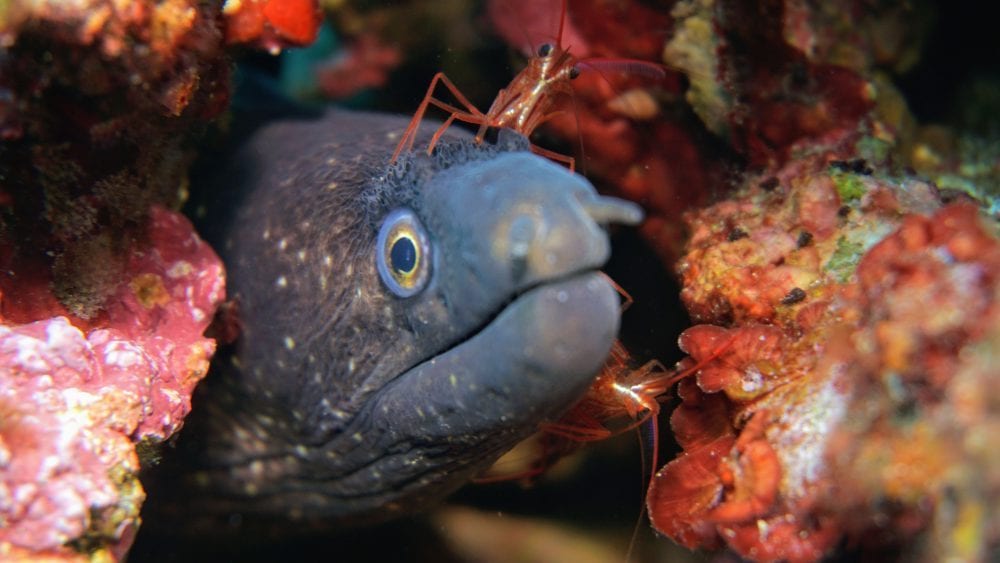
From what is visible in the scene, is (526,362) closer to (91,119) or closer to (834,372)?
(834,372)

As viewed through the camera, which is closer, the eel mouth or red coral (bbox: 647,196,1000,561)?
red coral (bbox: 647,196,1000,561)

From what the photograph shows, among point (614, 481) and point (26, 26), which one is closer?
point (26, 26)

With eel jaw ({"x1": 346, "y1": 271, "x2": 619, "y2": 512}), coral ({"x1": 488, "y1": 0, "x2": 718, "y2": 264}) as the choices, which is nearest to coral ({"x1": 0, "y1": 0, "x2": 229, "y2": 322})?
eel jaw ({"x1": 346, "y1": 271, "x2": 619, "y2": 512})

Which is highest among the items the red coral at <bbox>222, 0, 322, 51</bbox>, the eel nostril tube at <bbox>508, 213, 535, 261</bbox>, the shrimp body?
the red coral at <bbox>222, 0, 322, 51</bbox>

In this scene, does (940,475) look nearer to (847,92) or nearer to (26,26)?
(26,26)

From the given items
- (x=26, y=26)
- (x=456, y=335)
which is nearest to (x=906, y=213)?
(x=456, y=335)

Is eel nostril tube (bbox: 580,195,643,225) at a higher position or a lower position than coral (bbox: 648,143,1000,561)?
higher

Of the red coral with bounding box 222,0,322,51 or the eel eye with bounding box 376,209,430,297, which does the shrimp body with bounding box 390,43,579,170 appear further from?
the red coral with bounding box 222,0,322,51

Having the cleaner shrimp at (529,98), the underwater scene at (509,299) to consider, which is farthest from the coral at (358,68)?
the cleaner shrimp at (529,98)
